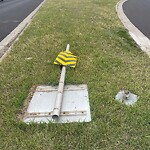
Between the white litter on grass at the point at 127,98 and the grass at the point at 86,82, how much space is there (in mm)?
98

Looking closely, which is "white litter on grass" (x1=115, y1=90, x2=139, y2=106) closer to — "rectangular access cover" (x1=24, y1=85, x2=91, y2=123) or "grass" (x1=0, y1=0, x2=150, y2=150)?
"grass" (x1=0, y1=0, x2=150, y2=150)

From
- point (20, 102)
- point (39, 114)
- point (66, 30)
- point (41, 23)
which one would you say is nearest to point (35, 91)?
point (20, 102)

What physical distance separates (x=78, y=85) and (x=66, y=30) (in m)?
5.25

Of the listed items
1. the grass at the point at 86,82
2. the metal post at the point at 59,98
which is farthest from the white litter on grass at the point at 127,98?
the metal post at the point at 59,98

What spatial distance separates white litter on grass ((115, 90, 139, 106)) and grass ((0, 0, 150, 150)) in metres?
0.10

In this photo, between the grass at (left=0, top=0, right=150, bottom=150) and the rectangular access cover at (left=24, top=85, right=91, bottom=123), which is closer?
the grass at (left=0, top=0, right=150, bottom=150)

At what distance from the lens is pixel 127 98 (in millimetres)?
5129

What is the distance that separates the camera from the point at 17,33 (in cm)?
1103

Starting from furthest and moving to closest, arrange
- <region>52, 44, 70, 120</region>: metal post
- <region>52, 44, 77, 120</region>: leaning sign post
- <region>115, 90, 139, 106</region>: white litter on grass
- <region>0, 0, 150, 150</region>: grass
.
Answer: <region>115, 90, 139, 106</region>: white litter on grass, <region>52, 44, 77, 120</region>: leaning sign post, <region>52, 44, 70, 120</region>: metal post, <region>0, 0, 150, 150</region>: grass

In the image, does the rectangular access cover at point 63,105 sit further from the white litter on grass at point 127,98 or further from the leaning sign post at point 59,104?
the white litter on grass at point 127,98

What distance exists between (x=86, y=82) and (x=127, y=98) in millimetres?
1092

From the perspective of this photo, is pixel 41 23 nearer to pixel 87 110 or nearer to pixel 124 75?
pixel 124 75

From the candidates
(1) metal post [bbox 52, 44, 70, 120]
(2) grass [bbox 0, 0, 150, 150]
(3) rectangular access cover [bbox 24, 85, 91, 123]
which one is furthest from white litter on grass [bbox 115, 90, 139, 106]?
(1) metal post [bbox 52, 44, 70, 120]

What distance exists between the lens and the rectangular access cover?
4621 millimetres
